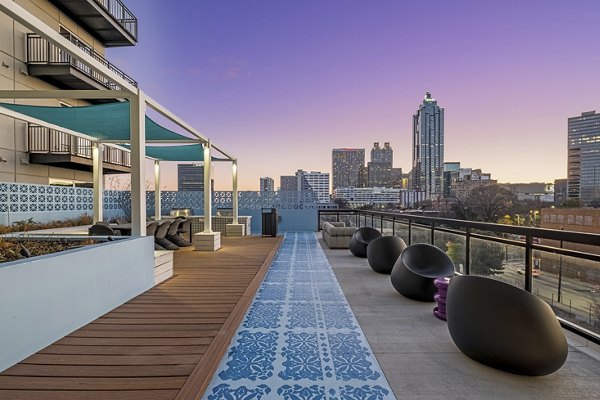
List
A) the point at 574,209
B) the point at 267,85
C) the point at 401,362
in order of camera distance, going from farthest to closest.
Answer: the point at 574,209
the point at 267,85
the point at 401,362

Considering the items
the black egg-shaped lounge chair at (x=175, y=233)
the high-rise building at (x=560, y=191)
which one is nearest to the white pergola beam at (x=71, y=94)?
the black egg-shaped lounge chair at (x=175, y=233)

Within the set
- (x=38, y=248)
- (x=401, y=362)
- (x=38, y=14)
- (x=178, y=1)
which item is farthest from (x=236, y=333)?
(x=178, y=1)

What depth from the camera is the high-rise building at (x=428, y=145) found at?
145ft

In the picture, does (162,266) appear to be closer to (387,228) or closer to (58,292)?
(58,292)

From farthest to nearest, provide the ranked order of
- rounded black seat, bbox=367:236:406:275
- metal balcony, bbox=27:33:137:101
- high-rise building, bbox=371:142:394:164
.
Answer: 1. high-rise building, bbox=371:142:394:164
2. metal balcony, bbox=27:33:137:101
3. rounded black seat, bbox=367:236:406:275

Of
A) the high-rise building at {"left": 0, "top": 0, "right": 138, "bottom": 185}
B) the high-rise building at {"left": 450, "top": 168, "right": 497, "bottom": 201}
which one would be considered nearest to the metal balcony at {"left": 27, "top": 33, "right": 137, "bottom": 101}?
the high-rise building at {"left": 0, "top": 0, "right": 138, "bottom": 185}

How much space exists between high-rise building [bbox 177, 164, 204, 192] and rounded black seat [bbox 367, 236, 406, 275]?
37.3 ft

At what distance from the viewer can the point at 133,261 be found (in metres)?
3.32

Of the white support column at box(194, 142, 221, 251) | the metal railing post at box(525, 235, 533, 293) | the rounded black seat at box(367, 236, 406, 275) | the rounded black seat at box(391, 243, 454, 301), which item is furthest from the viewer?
the white support column at box(194, 142, 221, 251)

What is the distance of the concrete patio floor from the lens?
1.89m

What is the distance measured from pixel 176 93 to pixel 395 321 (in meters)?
15.2

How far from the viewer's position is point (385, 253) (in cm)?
512

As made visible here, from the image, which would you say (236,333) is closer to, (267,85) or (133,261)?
(133,261)

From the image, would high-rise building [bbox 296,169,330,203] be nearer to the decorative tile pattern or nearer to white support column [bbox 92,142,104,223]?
white support column [bbox 92,142,104,223]
